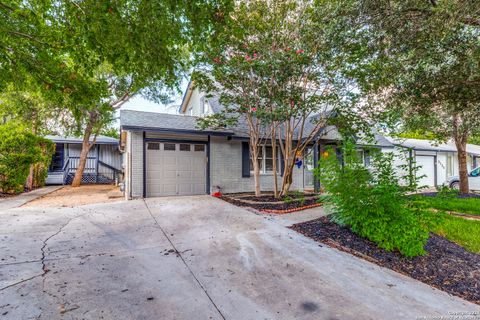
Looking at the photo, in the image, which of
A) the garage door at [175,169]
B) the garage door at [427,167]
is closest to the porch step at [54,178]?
the garage door at [175,169]

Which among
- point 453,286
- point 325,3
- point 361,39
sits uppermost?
point 325,3

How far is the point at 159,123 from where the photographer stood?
29.9 ft

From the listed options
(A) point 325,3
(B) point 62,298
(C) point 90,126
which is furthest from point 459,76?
(C) point 90,126

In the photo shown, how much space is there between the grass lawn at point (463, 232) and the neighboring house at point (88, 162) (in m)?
16.3

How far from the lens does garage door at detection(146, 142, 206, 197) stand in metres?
9.09

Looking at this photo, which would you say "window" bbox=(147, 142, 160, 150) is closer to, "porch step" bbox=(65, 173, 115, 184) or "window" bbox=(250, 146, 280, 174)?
"window" bbox=(250, 146, 280, 174)

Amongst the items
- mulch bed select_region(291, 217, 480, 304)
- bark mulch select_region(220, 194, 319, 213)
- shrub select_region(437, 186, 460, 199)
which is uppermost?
shrub select_region(437, 186, 460, 199)

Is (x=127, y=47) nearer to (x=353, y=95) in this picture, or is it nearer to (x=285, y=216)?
(x=285, y=216)

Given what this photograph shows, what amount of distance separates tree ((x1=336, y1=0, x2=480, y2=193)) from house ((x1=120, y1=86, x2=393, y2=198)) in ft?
9.25

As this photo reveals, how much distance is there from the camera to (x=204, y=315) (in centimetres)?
236

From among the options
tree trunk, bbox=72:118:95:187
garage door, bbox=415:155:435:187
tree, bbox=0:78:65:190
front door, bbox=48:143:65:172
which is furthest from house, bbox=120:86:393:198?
garage door, bbox=415:155:435:187

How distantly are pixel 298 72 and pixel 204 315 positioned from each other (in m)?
6.53

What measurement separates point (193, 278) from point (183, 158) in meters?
6.97

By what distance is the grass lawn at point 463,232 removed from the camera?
463 cm
